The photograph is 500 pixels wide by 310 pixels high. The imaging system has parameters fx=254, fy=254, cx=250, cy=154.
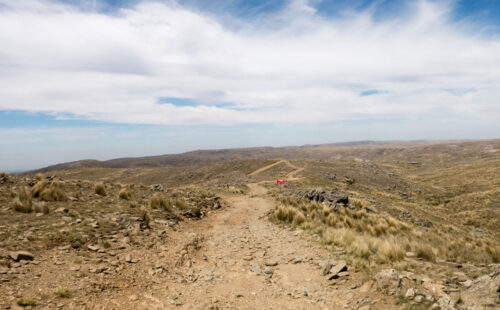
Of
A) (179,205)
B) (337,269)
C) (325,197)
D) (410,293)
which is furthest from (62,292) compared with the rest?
(325,197)

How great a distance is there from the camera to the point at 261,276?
843 centimetres

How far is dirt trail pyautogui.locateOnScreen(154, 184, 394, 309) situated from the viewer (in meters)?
6.82

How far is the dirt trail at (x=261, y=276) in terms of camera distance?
682cm

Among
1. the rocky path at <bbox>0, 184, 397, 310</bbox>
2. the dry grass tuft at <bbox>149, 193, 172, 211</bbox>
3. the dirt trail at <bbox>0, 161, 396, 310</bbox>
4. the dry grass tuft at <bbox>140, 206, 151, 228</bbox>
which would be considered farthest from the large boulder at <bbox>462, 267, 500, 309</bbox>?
the dry grass tuft at <bbox>149, 193, 172, 211</bbox>

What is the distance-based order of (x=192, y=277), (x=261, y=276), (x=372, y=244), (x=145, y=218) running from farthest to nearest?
(x=145, y=218)
(x=372, y=244)
(x=261, y=276)
(x=192, y=277)

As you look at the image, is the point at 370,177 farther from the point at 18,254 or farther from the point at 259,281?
the point at 18,254

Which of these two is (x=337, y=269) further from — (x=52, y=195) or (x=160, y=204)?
(x=52, y=195)

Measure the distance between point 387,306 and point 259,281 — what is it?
3.62 metres

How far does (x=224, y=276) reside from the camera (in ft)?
27.6

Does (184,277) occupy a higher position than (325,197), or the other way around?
(184,277)

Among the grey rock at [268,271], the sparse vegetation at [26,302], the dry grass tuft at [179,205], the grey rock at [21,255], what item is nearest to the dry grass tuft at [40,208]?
the grey rock at [21,255]

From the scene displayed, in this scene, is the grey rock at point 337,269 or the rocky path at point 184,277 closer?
the rocky path at point 184,277

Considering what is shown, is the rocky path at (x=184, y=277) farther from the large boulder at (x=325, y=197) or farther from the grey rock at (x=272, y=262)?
the large boulder at (x=325, y=197)

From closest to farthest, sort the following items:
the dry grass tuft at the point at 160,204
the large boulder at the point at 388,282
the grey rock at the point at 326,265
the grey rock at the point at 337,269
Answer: the large boulder at the point at 388,282 → the grey rock at the point at 337,269 → the grey rock at the point at 326,265 → the dry grass tuft at the point at 160,204
